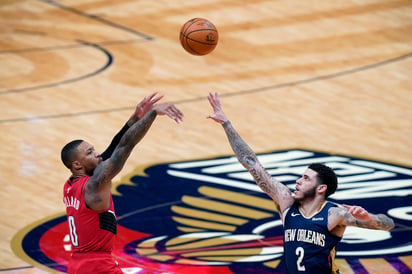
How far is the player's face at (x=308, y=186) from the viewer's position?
6949 millimetres

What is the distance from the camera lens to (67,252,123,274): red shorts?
7.21m

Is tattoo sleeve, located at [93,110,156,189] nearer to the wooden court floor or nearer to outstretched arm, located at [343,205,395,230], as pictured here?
outstretched arm, located at [343,205,395,230]

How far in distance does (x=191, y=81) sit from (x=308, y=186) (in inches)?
426

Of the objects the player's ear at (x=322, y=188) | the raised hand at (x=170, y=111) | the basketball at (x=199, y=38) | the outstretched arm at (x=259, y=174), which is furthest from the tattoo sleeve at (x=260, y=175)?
the basketball at (x=199, y=38)

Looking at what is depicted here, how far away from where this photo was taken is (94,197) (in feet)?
23.3

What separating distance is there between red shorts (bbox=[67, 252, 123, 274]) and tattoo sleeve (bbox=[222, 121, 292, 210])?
1.51m

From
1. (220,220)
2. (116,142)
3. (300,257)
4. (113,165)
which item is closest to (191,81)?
(220,220)

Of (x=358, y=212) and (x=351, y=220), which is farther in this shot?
(x=351, y=220)

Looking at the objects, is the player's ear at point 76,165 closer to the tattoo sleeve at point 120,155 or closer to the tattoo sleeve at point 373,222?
the tattoo sleeve at point 120,155

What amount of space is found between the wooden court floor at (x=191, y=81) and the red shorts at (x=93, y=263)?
281 centimetres

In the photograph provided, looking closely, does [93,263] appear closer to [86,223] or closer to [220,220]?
[86,223]

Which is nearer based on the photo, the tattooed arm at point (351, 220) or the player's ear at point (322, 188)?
the tattooed arm at point (351, 220)

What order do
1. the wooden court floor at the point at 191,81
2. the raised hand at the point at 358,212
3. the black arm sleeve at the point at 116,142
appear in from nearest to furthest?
the raised hand at the point at 358,212 → the black arm sleeve at the point at 116,142 → the wooden court floor at the point at 191,81

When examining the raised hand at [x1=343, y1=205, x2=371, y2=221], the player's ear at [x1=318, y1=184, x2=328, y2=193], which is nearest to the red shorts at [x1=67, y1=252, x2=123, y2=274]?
the player's ear at [x1=318, y1=184, x2=328, y2=193]
